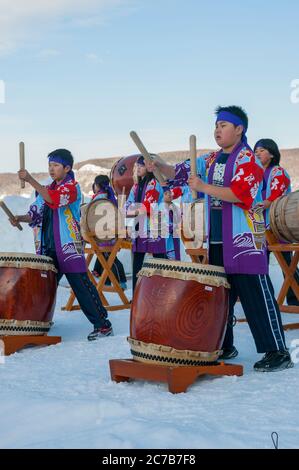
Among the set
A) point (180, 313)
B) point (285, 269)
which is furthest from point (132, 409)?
point (285, 269)

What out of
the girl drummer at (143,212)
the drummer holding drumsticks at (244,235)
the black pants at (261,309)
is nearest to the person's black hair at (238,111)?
the drummer holding drumsticks at (244,235)

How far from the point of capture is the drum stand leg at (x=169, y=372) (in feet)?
10.8

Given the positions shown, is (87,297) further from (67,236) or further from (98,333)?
(67,236)

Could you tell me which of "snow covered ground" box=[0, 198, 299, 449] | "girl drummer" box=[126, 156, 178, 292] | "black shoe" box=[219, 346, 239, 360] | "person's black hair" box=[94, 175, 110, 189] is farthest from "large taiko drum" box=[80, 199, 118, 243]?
"black shoe" box=[219, 346, 239, 360]

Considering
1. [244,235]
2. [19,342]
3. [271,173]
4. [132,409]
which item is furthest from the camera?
[271,173]

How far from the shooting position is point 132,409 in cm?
298

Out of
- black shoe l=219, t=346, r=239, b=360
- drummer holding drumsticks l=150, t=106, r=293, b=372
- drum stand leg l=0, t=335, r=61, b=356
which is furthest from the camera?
drum stand leg l=0, t=335, r=61, b=356

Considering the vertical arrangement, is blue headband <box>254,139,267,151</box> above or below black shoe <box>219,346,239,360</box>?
above

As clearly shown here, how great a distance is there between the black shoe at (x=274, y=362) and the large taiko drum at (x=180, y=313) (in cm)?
36

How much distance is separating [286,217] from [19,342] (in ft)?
6.29

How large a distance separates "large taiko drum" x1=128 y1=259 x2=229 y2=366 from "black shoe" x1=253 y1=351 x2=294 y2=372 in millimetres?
364

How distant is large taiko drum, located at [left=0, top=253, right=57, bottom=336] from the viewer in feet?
15.2

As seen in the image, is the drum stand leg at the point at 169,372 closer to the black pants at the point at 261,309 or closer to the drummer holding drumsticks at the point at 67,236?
the black pants at the point at 261,309

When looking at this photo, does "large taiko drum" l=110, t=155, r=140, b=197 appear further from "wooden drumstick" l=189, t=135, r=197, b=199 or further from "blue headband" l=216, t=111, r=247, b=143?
"wooden drumstick" l=189, t=135, r=197, b=199
